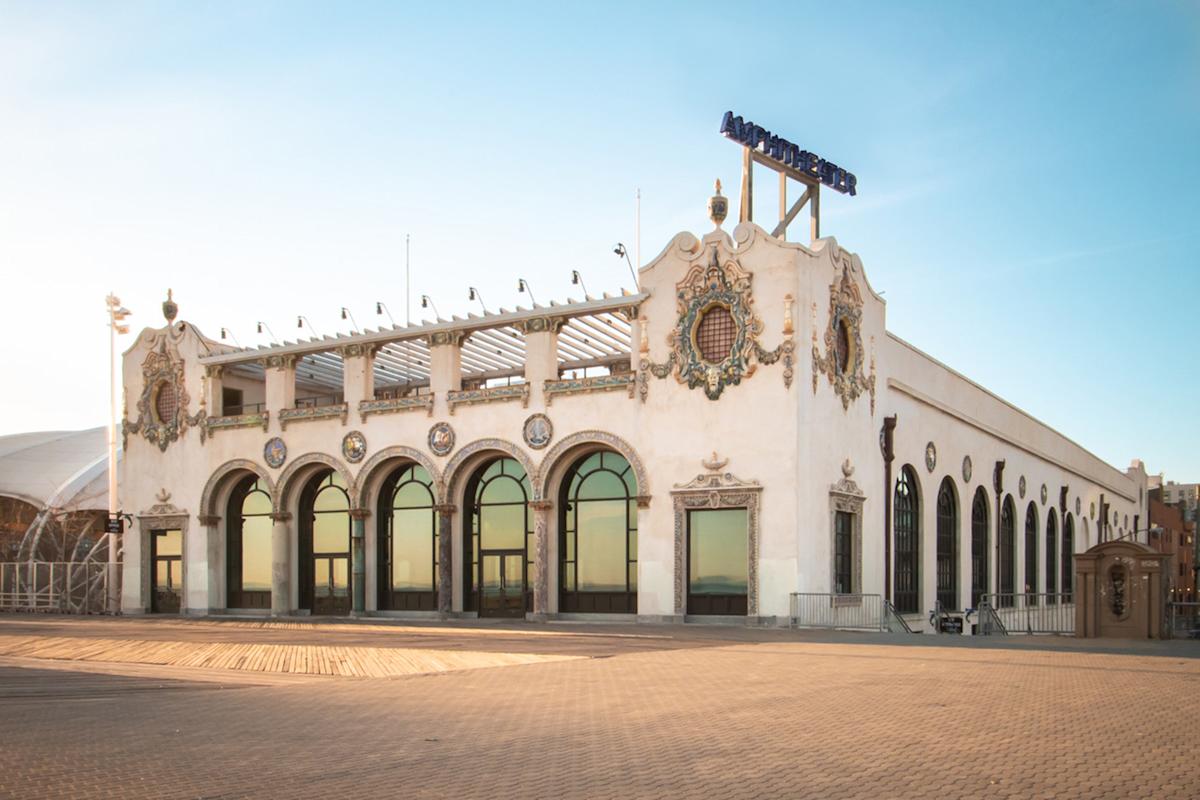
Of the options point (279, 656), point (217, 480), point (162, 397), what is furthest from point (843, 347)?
point (162, 397)

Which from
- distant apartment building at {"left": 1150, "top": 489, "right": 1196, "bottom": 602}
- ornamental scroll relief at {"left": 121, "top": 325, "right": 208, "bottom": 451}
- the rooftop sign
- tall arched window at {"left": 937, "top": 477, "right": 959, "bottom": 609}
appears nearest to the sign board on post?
the rooftop sign

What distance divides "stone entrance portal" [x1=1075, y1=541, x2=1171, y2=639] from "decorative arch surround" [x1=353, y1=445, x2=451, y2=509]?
19494mm

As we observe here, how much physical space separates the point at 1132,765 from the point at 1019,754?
33.6 inches

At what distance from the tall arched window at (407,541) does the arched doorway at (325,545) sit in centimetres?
159

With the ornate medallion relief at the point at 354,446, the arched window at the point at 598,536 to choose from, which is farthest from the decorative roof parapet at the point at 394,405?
the arched window at the point at 598,536

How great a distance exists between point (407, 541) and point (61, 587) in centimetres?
1701

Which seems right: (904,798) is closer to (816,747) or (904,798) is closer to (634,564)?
(816,747)

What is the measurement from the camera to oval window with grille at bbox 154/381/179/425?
45.6 meters

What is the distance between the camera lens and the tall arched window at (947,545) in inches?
1715

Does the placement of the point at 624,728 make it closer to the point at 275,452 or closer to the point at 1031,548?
the point at 275,452

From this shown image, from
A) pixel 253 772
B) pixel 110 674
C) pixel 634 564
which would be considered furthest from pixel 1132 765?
pixel 634 564

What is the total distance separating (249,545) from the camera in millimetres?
43750

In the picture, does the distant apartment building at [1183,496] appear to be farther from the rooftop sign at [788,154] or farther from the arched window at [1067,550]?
the rooftop sign at [788,154]

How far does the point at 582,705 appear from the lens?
13414 mm
